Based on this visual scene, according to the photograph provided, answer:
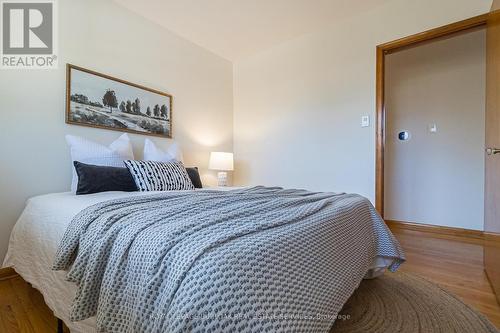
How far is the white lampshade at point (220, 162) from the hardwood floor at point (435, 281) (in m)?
1.99

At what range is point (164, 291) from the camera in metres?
0.55

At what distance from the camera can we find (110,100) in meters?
2.28

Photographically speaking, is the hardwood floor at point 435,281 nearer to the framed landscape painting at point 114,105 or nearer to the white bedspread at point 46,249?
the white bedspread at point 46,249

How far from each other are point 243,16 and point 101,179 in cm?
217

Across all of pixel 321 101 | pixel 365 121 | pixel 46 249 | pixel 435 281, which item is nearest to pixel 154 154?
pixel 46 249

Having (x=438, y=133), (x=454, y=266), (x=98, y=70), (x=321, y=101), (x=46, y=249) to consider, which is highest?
(x=98, y=70)

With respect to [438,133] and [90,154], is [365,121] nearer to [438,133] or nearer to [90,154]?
[438,133]

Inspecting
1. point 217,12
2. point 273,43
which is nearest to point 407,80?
point 273,43

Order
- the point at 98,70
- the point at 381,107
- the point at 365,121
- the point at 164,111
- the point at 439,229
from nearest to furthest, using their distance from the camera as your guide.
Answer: the point at 98,70 < the point at 381,107 < the point at 365,121 < the point at 164,111 < the point at 439,229

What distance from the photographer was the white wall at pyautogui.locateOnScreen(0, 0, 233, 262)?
177 centimetres

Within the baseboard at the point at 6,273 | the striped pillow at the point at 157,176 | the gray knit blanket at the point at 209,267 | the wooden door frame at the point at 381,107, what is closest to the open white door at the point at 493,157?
the wooden door frame at the point at 381,107

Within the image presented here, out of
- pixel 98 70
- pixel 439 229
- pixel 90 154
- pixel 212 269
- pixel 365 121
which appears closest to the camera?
pixel 212 269

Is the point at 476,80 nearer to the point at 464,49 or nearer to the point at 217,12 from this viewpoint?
the point at 464,49

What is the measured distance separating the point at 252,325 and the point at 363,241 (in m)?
0.96
